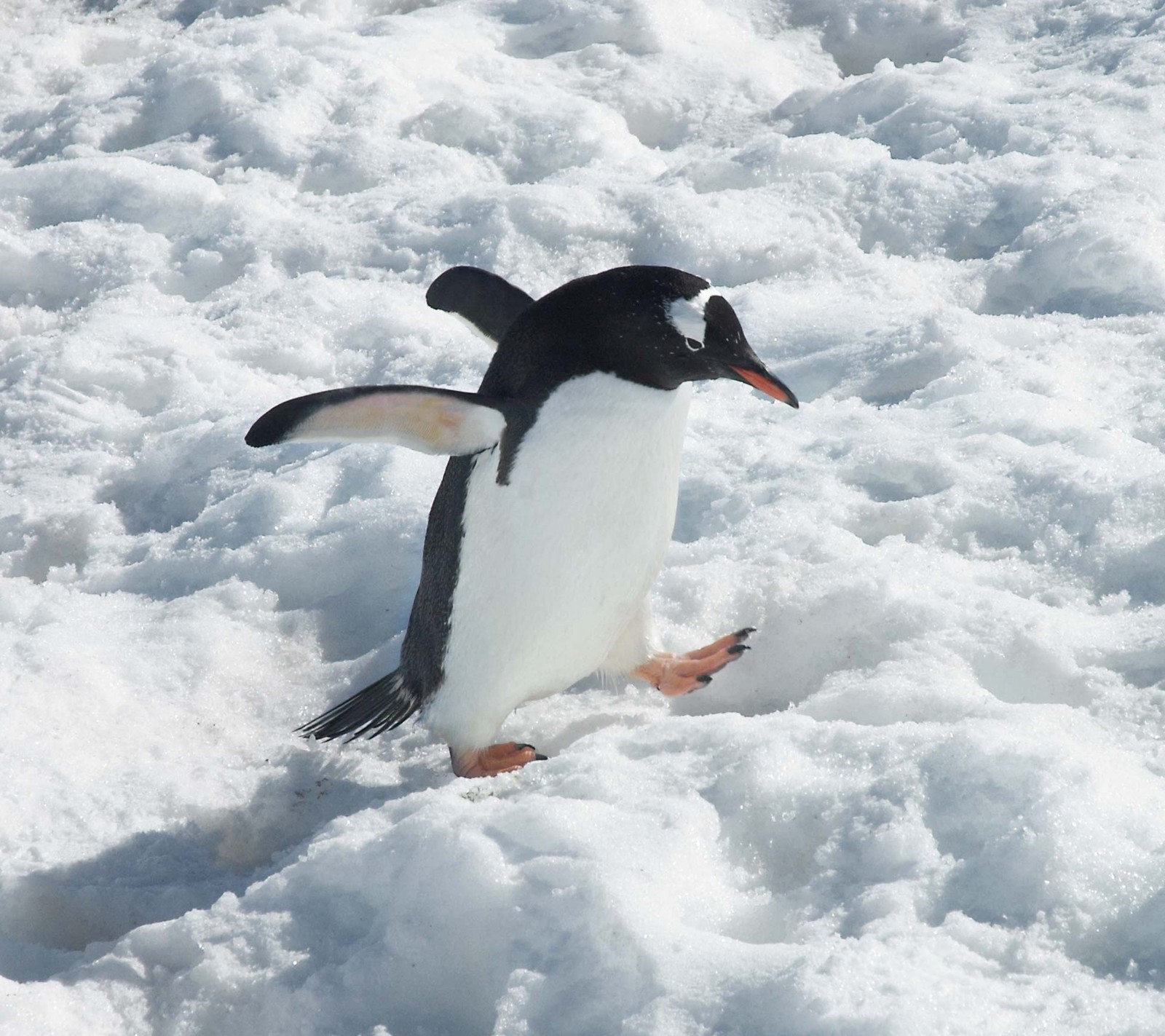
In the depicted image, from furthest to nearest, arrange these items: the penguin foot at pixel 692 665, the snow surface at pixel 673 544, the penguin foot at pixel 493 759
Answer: the penguin foot at pixel 692 665 → the penguin foot at pixel 493 759 → the snow surface at pixel 673 544

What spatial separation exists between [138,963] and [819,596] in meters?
1.34

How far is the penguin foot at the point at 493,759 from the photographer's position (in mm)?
2162

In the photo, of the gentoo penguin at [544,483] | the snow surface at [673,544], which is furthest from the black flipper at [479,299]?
the snow surface at [673,544]

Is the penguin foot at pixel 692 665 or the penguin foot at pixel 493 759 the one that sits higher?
the penguin foot at pixel 692 665

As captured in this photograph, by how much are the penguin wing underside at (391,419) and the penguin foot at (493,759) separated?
53 centimetres

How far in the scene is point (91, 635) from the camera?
98.1 inches

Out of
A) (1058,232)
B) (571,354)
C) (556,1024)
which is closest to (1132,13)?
(1058,232)

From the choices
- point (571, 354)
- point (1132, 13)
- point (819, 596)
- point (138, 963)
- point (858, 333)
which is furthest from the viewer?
point (1132, 13)

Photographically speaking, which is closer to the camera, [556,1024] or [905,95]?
[556,1024]

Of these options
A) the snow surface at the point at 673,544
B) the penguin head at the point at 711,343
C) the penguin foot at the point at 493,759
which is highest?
the penguin head at the point at 711,343

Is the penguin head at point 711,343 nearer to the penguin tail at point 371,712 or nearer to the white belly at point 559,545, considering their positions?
the white belly at point 559,545

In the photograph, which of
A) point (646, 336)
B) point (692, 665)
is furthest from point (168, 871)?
point (646, 336)

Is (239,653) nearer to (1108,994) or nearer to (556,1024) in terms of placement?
(556,1024)

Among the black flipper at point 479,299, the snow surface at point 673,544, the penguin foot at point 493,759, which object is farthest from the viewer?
the black flipper at point 479,299
